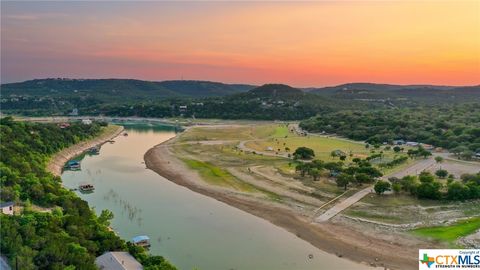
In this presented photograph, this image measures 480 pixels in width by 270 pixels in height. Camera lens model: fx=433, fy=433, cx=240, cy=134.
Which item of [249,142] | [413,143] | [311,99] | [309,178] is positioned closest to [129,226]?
[309,178]

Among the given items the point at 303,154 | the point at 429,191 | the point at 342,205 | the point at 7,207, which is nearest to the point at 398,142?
the point at 303,154

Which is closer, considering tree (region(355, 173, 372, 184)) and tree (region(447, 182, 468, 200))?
tree (region(447, 182, 468, 200))

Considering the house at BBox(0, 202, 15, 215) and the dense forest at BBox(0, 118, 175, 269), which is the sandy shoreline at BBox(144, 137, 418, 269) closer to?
the dense forest at BBox(0, 118, 175, 269)

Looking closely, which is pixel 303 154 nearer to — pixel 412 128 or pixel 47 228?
pixel 412 128

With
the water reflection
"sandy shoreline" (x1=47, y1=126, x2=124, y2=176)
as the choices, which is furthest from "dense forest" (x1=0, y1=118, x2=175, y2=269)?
"sandy shoreline" (x1=47, y1=126, x2=124, y2=176)

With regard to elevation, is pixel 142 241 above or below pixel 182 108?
below

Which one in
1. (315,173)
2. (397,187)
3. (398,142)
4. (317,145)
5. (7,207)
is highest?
(7,207)

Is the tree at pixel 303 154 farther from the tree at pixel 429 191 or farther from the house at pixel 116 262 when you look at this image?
the house at pixel 116 262
